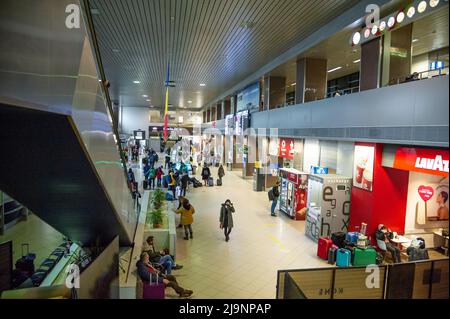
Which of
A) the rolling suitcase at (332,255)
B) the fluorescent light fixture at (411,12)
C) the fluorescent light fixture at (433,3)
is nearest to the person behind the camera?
the fluorescent light fixture at (433,3)

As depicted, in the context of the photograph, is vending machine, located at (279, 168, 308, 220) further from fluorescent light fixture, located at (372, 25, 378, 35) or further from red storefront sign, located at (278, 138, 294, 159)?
fluorescent light fixture, located at (372, 25, 378, 35)

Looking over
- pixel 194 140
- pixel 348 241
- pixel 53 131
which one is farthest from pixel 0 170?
pixel 194 140

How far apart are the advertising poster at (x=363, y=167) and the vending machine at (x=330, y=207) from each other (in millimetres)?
404

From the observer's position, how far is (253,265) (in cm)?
818

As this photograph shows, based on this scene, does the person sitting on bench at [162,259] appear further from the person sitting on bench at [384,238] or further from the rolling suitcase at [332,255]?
the person sitting on bench at [384,238]

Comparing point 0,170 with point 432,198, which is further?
point 432,198

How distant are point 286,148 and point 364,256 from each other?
8.90 metres

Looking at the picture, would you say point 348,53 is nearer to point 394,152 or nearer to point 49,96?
point 394,152

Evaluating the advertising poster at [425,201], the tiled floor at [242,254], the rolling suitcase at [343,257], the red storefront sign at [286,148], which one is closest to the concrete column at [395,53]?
the advertising poster at [425,201]

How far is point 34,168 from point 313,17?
30.6 feet

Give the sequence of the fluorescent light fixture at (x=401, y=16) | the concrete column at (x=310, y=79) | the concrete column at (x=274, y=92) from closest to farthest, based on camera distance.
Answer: the fluorescent light fixture at (x=401, y=16) < the concrete column at (x=310, y=79) < the concrete column at (x=274, y=92)

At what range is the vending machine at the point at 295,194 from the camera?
12578 millimetres

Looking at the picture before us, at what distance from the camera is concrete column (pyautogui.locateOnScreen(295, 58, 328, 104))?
13.7 meters

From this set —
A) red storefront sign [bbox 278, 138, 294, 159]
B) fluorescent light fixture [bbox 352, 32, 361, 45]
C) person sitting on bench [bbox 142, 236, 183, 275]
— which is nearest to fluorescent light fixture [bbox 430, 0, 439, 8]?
fluorescent light fixture [bbox 352, 32, 361, 45]
